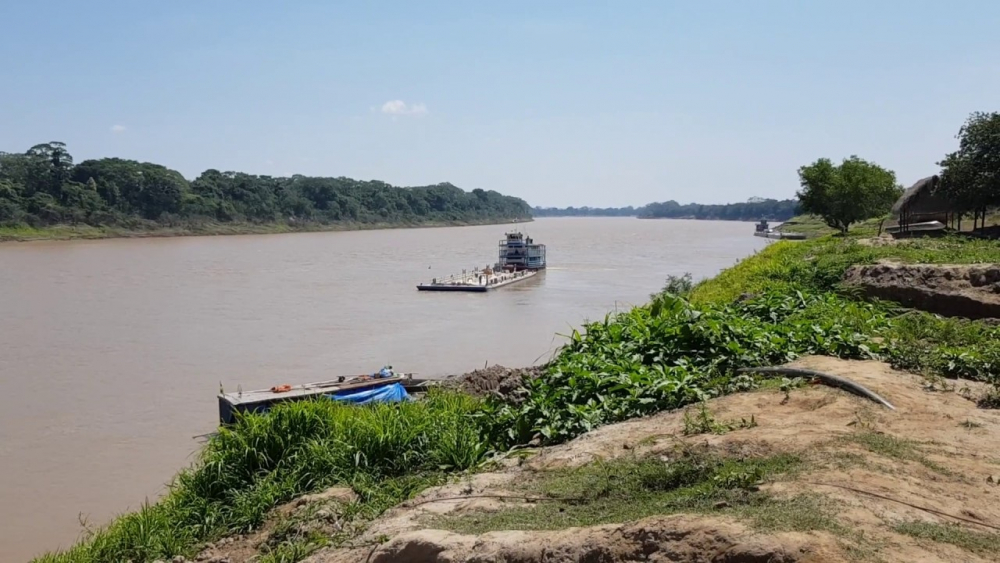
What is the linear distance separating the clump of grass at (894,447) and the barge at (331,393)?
8.46 m

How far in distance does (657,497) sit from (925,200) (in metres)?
25.0

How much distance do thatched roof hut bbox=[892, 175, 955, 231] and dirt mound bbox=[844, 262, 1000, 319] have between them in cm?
1671

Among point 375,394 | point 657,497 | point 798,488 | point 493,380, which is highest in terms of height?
point 798,488

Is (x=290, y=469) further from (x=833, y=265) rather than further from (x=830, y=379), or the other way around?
(x=833, y=265)

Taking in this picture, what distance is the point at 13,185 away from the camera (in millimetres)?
66938

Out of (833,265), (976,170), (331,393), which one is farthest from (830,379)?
(976,170)

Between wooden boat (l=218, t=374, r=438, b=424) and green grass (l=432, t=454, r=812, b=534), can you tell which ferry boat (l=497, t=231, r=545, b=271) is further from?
green grass (l=432, t=454, r=812, b=534)

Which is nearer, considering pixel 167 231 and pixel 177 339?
pixel 177 339

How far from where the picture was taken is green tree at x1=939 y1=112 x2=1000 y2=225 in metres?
22.6

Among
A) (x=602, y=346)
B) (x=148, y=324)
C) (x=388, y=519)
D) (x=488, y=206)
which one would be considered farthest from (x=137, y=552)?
(x=488, y=206)

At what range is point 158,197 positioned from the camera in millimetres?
75500

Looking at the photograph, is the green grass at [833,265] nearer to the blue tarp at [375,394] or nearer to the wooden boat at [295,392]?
the blue tarp at [375,394]

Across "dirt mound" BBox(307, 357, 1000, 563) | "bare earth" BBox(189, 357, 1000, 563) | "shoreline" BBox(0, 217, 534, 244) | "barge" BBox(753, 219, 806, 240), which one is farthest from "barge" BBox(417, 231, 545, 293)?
"shoreline" BBox(0, 217, 534, 244)

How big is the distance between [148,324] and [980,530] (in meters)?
26.2
